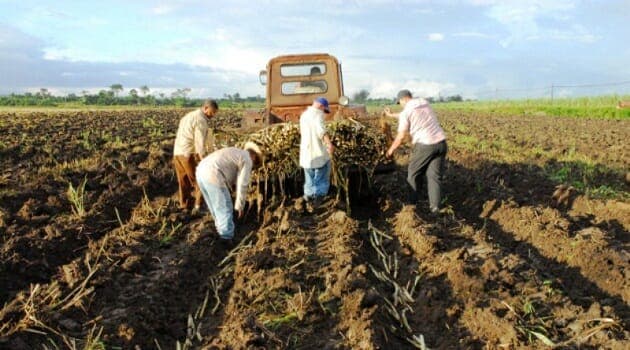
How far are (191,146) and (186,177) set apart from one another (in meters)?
0.50

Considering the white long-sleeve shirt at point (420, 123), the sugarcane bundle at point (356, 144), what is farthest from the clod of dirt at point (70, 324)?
the white long-sleeve shirt at point (420, 123)

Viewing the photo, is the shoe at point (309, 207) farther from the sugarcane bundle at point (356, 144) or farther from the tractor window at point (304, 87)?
the tractor window at point (304, 87)

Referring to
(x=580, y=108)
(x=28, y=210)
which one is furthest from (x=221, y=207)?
(x=580, y=108)

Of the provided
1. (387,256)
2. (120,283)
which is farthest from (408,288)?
(120,283)

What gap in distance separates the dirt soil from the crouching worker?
0.23 m

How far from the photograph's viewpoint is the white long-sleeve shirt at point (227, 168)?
5766mm

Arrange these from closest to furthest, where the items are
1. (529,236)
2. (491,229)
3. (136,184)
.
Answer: (529,236)
(491,229)
(136,184)

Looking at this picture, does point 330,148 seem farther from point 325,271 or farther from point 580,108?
point 580,108

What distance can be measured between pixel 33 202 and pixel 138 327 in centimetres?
416

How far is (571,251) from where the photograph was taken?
17.5ft

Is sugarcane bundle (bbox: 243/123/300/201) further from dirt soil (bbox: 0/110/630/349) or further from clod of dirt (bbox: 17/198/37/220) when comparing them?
clod of dirt (bbox: 17/198/37/220)

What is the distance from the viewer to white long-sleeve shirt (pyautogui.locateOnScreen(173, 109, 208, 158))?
7000 millimetres

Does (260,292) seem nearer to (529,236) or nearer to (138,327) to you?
(138,327)

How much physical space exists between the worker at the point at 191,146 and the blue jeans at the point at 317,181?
1.34 metres
